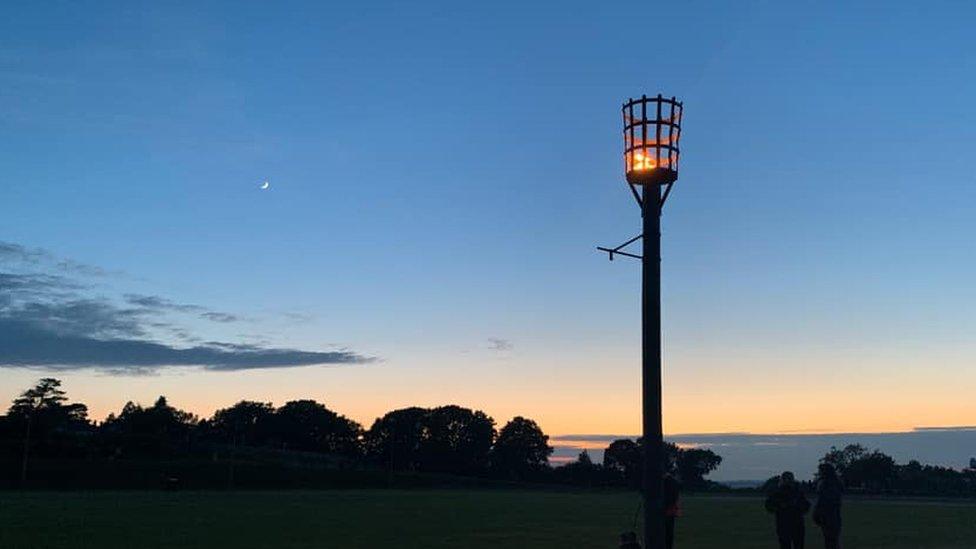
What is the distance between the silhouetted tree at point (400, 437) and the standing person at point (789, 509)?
165611 mm

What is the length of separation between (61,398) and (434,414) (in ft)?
216

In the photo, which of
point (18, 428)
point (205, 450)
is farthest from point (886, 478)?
point (18, 428)

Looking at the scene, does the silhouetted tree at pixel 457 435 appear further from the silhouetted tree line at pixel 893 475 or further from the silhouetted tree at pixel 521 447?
the silhouetted tree line at pixel 893 475

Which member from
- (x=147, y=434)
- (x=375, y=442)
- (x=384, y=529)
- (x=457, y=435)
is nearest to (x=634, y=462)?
(x=457, y=435)

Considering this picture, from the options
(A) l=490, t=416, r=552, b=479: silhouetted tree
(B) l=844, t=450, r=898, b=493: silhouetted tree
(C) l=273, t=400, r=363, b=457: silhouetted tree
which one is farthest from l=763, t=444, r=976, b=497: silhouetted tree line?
(C) l=273, t=400, r=363, b=457: silhouetted tree

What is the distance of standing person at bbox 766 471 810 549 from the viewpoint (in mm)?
16406

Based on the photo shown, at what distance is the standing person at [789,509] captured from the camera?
646 inches

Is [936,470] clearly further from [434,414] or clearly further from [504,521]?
[504,521]

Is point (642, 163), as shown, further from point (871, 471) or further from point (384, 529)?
point (871, 471)

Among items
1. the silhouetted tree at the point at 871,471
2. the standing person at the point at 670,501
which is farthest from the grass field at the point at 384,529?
the silhouetted tree at the point at 871,471

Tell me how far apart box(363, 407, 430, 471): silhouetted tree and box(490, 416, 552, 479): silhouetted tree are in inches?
578

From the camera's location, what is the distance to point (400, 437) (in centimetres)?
18462

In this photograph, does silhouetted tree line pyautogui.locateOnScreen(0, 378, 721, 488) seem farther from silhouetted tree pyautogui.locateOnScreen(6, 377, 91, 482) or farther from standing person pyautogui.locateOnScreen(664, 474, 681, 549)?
standing person pyautogui.locateOnScreen(664, 474, 681, 549)

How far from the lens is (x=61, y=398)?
151 metres
